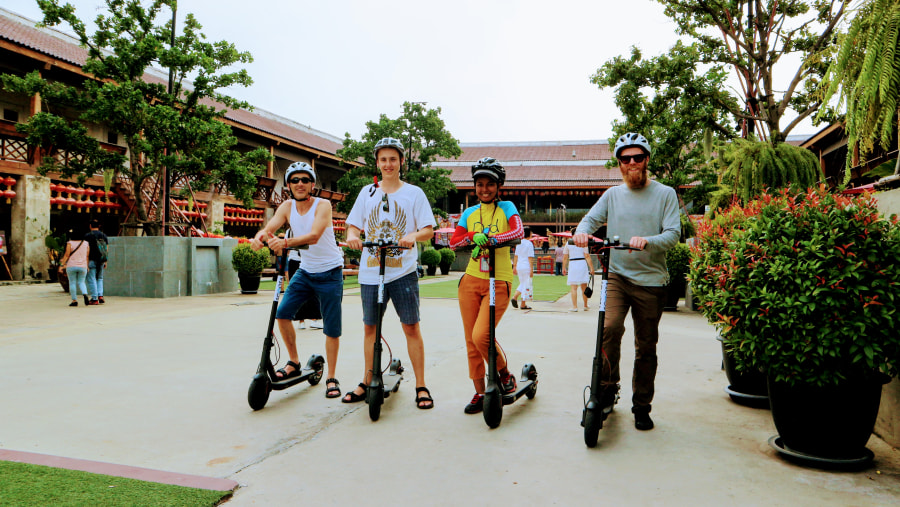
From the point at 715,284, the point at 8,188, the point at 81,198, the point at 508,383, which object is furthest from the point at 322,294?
the point at 81,198

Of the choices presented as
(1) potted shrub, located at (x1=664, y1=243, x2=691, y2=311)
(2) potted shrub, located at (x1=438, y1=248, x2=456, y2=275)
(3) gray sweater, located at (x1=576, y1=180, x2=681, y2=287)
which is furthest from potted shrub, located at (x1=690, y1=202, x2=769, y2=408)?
(2) potted shrub, located at (x1=438, y1=248, x2=456, y2=275)

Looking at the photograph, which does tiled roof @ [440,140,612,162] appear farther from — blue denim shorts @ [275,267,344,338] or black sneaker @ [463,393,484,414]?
black sneaker @ [463,393,484,414]

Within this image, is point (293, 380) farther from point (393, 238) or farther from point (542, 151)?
point (542, 151)

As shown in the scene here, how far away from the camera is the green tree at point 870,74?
10.6 ft

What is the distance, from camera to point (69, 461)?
3.01 metres

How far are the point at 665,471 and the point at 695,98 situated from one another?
1335cm

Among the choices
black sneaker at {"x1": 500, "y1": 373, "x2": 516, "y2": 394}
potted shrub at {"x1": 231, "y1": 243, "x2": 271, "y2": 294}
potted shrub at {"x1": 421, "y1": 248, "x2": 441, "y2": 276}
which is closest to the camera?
black sneaker at {"x1": 500, "y1": 373, "x2": 516, "y2": 394}

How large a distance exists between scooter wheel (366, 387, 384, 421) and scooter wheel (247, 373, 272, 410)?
2.59 feet

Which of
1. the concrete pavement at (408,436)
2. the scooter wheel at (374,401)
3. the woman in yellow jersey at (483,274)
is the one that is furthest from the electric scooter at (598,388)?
the scooter wheel at (374,401)

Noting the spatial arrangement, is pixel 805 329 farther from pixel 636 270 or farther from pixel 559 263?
pixel 559 263

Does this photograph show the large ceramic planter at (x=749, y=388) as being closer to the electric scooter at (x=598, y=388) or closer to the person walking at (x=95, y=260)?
the electric scooter at (x=598, y=388)

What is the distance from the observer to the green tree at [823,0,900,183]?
324 cm

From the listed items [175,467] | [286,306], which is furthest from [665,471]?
[286,306]

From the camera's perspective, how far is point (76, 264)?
36.8 ft
